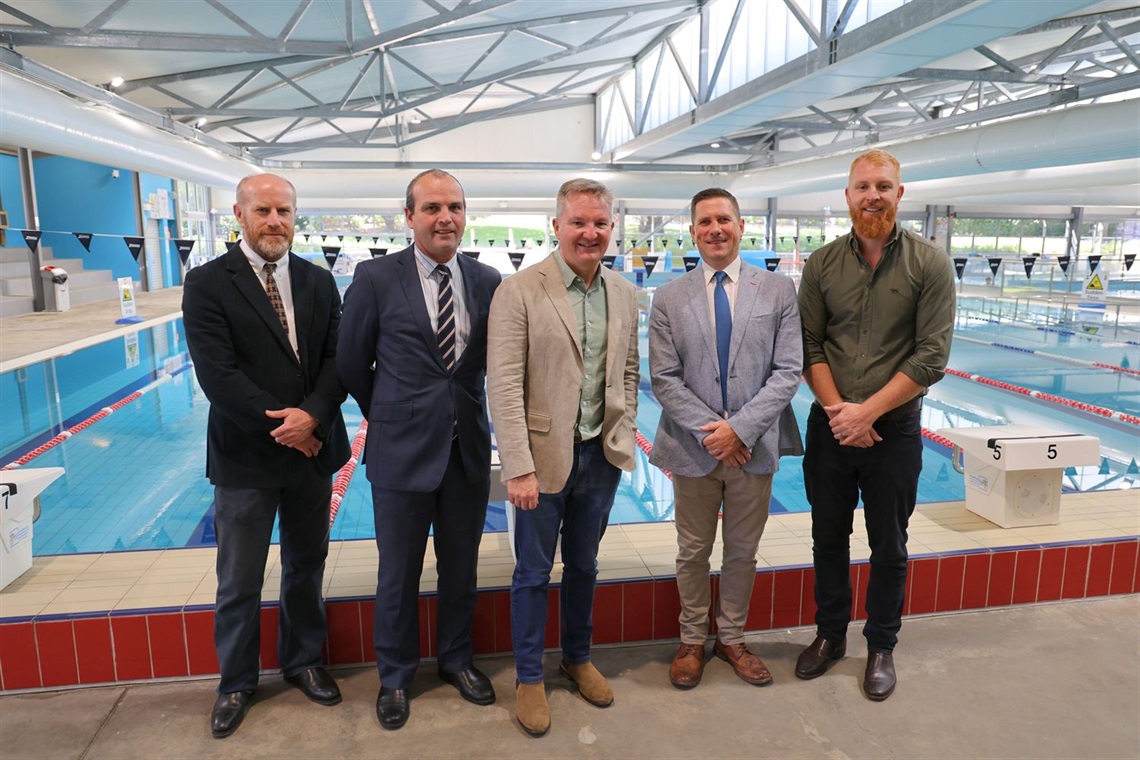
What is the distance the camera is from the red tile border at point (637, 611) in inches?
97.0

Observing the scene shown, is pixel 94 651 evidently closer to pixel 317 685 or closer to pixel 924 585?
pixel 317 685

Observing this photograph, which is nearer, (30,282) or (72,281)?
(30,282)

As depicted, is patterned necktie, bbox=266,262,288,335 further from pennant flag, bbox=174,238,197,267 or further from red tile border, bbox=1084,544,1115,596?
pennant flag, bbox=174,238,197,267

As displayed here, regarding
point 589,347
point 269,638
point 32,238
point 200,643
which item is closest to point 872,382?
point 589,347

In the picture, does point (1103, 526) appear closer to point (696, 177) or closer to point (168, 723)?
point (168, 723)

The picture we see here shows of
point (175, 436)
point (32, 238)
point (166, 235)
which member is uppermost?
point (166, 235)

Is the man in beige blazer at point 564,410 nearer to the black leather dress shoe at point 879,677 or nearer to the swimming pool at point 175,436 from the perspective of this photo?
the black leather dress shoe at point 879,677

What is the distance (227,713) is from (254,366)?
906 mm

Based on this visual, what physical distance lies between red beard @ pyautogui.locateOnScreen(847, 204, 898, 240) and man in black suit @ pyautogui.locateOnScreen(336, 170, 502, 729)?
1.03 m

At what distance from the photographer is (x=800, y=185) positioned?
39.3 ft

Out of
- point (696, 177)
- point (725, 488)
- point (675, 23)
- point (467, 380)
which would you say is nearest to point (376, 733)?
point (467, 380)

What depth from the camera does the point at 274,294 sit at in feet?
6.61

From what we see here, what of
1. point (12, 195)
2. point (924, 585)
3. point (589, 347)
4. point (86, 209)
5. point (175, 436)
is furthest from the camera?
point (86, 209)

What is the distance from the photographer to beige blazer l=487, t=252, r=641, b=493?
6.35 ft
